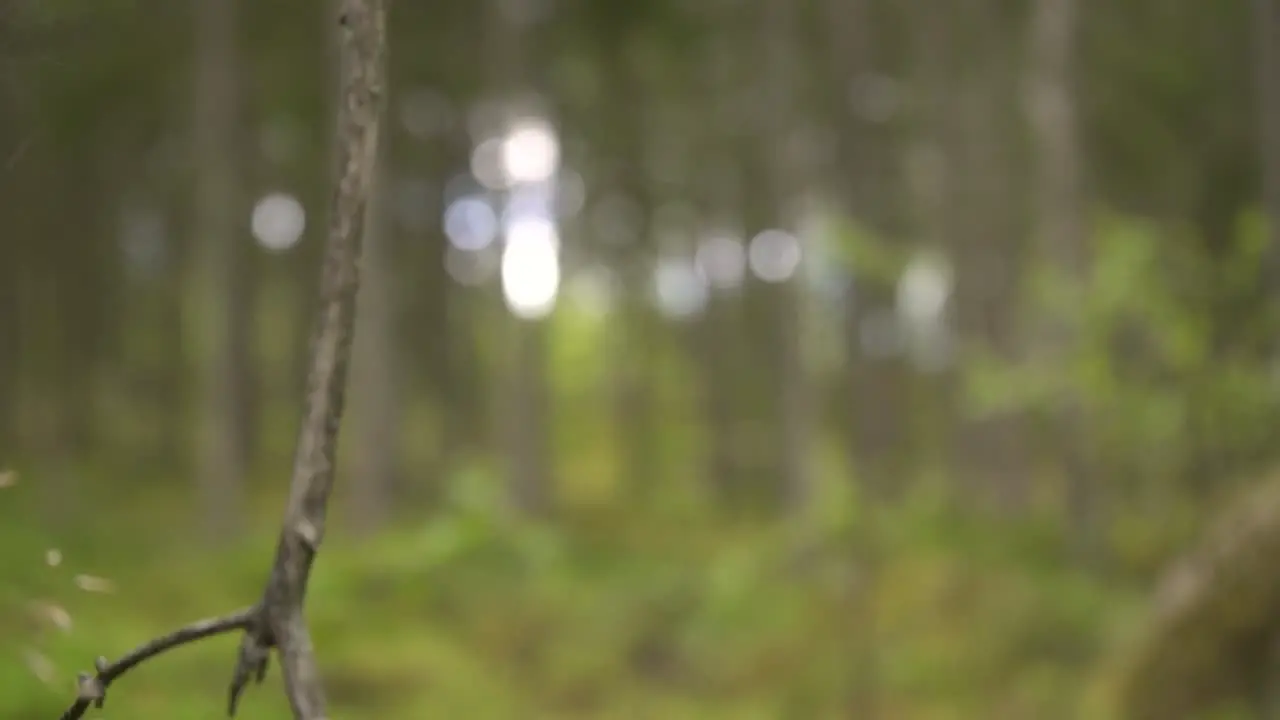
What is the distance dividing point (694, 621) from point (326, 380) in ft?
27.2

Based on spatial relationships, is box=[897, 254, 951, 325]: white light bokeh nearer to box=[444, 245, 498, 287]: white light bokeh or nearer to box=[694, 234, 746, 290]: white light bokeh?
box=[694, 234, 746, 290]: white light bokeh

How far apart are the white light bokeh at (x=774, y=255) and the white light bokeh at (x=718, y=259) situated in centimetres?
45

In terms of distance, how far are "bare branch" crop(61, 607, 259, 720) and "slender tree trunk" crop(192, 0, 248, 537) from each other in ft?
37.5

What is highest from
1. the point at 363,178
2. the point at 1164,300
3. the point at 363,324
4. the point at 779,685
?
the point at 363,178

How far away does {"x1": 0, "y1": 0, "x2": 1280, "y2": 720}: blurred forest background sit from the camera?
6371 mm

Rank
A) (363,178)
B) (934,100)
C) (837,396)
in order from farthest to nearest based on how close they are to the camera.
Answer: (837,396) < (934,100) < (363,178)

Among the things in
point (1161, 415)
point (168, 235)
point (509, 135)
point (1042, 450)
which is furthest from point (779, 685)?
point (168, 235)

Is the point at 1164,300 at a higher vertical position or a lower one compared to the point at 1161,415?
higher

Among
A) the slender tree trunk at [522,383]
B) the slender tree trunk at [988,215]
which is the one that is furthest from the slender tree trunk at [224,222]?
the slender tree trunk at [988,215]

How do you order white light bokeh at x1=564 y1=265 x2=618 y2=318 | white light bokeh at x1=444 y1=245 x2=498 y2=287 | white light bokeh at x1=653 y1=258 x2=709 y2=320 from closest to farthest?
white light bokeh at x1=653 y1=258 x2=709 y2=320 → white light bokeh at x1=444 y1=245 x2=498 y2=287 → white light bokeh at x1=564 y1=265 x2=618 y2=318

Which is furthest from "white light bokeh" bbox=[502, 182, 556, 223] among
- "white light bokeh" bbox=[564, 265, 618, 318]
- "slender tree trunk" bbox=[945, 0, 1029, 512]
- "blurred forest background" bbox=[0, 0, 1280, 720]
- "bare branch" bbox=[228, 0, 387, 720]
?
"bare branch" bbox=[228, 0, 387, 720]

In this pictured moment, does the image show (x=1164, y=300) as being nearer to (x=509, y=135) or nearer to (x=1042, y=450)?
(x=509, y=135)

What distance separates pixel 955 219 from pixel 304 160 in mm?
9525

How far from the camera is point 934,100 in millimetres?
14906
